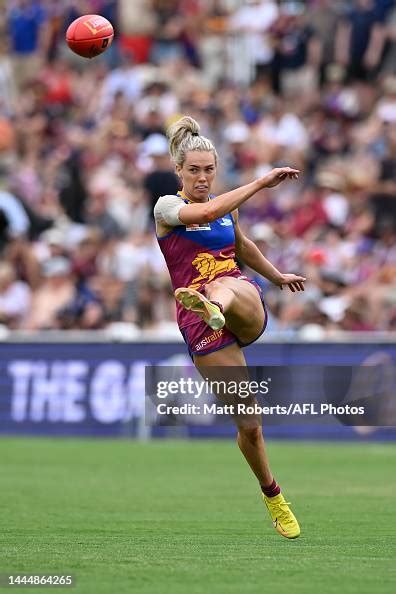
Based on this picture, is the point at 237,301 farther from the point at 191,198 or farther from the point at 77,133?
the point at 77,133

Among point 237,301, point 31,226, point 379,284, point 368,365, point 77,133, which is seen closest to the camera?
point 237,301

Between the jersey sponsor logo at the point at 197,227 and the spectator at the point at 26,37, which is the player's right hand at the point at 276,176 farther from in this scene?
the spectator at the point at 26,37

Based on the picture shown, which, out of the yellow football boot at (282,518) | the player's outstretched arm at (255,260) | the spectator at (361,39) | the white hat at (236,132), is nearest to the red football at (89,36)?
the player's outstretched arm at (255,260)

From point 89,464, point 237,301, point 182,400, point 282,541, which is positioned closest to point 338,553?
point 282,541

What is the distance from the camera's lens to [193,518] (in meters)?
10.3

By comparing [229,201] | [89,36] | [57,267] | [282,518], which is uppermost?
[89,36]

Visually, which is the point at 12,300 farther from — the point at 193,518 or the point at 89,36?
the point at 193,518

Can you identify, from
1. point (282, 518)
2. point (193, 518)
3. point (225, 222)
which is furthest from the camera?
point (193, 518)

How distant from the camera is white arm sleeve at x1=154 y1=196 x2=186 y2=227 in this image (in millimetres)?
8844

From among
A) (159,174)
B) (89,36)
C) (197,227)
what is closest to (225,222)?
(197,227)

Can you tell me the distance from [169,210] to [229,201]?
567 millimetres

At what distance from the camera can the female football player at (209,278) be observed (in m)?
8.91

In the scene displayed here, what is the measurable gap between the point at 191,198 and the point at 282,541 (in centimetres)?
221

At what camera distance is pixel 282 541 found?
9.01m
